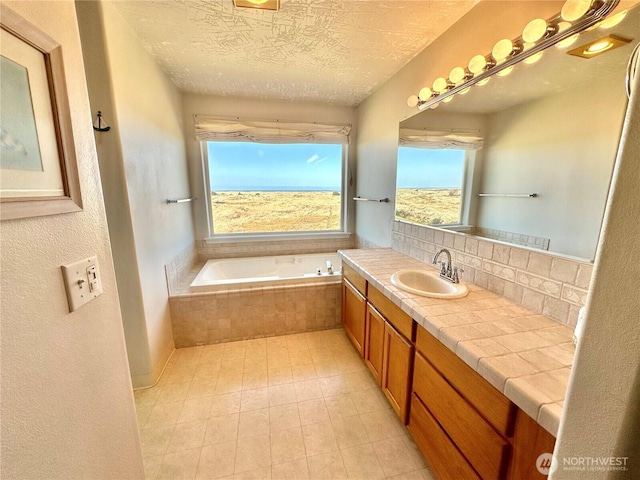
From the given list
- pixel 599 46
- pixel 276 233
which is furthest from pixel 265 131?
pixel 599 46

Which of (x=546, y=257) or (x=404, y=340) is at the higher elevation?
(x=546, y=257)

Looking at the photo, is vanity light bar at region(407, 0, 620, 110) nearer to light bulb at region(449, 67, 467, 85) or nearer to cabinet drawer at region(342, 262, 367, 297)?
light bulb at region(449, 67, 467, 85)

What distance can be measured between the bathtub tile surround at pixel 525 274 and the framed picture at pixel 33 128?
1.76 meters

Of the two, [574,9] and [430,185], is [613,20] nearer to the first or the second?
[574,9]

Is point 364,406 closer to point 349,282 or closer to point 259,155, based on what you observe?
point 349,282

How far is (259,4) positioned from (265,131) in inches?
63.1

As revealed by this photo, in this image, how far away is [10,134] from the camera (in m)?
0.51

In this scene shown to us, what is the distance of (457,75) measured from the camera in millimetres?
1565

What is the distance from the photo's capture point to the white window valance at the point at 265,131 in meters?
2.88

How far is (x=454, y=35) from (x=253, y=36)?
4.31ft

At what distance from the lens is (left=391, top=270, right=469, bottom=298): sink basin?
1.43m

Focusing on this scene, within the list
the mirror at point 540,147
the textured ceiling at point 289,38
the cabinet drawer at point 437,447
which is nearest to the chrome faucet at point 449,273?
the mirror at point 540,147

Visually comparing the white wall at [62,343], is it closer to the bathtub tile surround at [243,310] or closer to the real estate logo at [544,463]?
the real estate logo at [544,463]

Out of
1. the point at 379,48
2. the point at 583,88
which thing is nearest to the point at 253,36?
the point at 379,48
